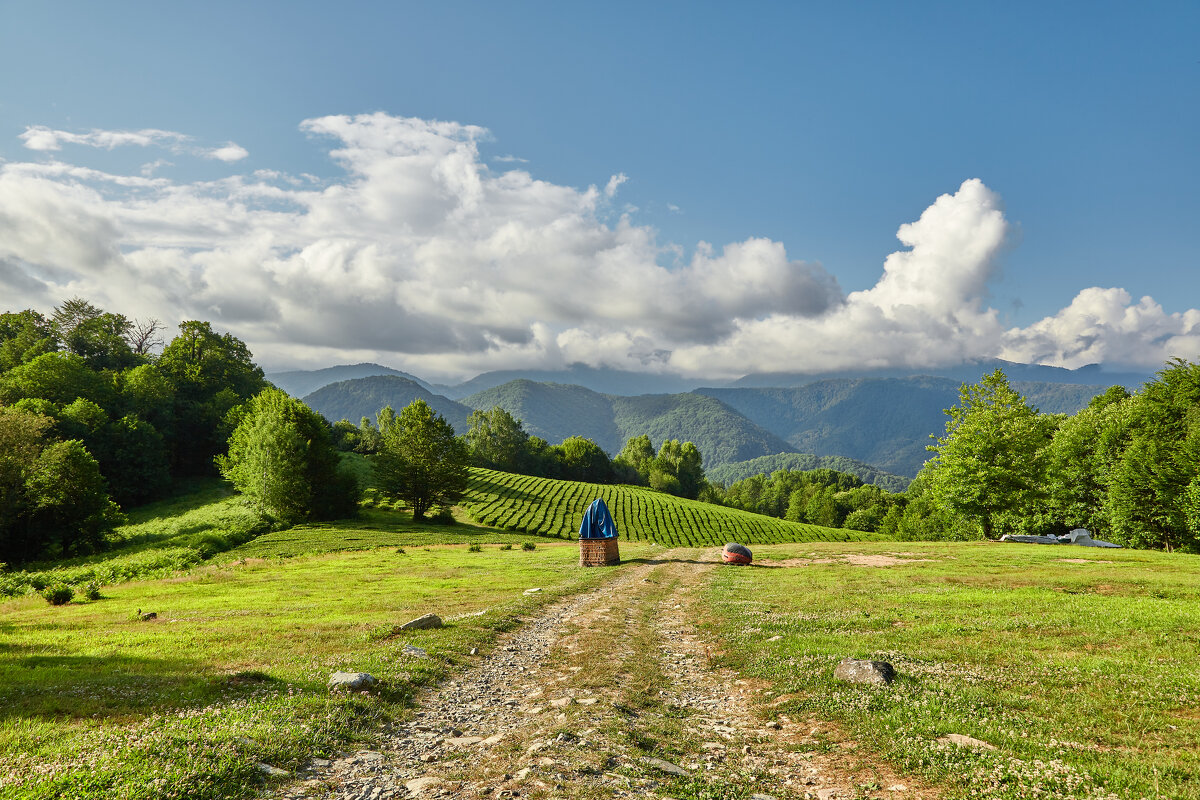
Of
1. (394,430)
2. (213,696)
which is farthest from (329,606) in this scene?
(394,430)

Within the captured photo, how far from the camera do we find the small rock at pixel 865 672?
1220 cm

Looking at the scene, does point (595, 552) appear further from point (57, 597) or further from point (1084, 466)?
point (1084, 466)

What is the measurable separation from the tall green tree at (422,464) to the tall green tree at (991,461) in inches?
2650

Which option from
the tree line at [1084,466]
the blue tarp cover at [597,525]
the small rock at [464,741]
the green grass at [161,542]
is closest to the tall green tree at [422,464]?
the green grass at [161,542]

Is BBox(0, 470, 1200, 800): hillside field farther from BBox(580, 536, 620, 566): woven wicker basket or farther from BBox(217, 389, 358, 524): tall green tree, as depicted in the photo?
BBox(217, 389, 358, 524): tall green tree

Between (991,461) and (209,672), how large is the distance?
70869 millimetres

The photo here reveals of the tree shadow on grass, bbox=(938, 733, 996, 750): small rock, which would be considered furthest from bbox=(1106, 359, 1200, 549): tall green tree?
the tree shadow on grass

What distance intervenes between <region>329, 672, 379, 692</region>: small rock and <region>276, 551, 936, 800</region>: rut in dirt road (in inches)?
51.0

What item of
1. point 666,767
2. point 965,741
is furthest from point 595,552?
point 965,741

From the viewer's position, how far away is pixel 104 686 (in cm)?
1177

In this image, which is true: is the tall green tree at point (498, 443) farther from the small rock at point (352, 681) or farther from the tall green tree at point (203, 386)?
the small rock at point (352, 681)

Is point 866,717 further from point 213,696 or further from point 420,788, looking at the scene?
point 213,696

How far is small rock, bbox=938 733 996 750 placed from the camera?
884cm

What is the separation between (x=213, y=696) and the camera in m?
11.3
